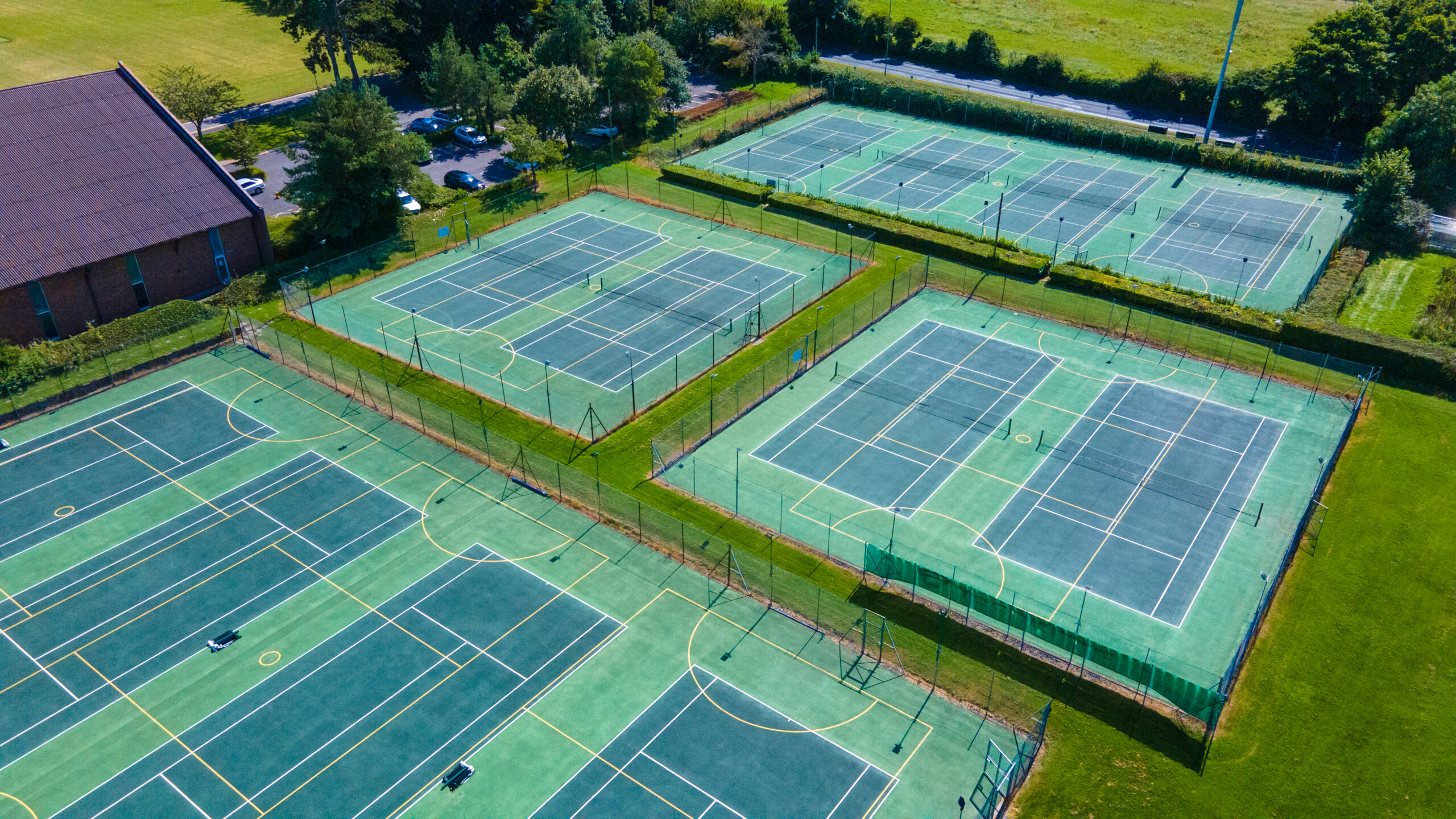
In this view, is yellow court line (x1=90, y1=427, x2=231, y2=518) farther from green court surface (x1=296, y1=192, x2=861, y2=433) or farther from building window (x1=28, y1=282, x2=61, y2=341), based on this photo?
green court surface (x1=296, y1=192, x2=861, y2=433)

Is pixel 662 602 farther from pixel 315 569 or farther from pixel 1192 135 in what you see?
pixel 1192 135

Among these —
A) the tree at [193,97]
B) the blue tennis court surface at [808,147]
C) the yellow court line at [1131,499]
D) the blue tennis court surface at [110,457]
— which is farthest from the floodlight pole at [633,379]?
the tree at [193,97]

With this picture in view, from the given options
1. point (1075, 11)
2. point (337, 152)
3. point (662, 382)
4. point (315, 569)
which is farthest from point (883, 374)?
point (1075, 11)

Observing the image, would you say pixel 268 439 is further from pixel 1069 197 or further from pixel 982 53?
pixel 982 53

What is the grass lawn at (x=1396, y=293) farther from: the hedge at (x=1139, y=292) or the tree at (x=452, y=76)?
the tree at (x=452, y=76)

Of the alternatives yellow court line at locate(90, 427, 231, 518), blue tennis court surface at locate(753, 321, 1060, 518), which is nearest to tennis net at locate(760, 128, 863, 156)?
blue tennis court surface at locate(753, 321, 1060, 518)
